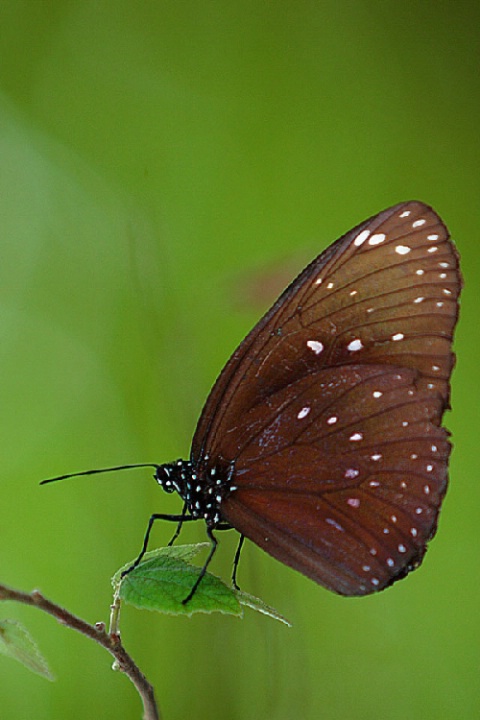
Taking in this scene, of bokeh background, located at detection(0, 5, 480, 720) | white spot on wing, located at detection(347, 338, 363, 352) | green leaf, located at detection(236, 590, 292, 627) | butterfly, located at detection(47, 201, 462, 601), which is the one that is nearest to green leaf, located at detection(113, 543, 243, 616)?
green leaf, located at detection(236, 590, 292, 627)

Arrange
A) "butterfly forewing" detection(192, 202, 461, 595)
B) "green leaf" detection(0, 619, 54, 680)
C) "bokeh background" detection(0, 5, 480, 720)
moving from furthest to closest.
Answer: "bokeh background" detection(0, 5, 480, 720), "butterfly forewing" detection(192, 202, 461, 595), "green leaf" detection(0, 619, 54, 680)

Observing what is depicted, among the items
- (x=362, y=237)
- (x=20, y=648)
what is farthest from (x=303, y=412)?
(x=20, y=648)

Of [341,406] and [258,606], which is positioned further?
[341,406]

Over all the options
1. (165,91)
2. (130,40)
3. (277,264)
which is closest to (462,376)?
(277,264)

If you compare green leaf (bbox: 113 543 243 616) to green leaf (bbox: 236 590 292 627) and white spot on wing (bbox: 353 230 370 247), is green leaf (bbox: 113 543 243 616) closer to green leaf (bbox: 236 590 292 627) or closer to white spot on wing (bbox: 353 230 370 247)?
green leaf (bbox: 236 590 292 627)

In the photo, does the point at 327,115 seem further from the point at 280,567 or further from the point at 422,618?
the point at 422,618

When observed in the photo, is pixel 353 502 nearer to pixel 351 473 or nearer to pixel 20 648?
pixel 351 473

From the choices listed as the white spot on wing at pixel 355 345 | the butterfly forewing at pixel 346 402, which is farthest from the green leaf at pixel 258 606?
the white spot on wing at pixel 355 345
